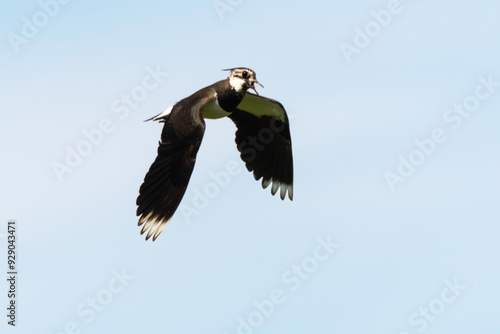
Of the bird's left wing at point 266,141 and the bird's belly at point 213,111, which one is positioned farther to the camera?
the bird's left wing at point 266,141

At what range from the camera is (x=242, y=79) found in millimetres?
19516

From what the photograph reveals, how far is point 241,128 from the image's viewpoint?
20891mm

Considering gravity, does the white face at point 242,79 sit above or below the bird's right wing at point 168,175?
above

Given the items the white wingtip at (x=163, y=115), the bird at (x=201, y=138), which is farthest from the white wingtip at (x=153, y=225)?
the white wingtip at (x=163, y=115)

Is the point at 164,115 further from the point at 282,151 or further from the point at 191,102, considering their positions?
the point at 282,151

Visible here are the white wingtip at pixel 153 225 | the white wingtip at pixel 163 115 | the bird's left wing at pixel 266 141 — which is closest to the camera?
the white wingtip at pixel 153 225

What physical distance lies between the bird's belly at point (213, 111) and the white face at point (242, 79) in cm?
39

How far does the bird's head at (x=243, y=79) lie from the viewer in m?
19.5

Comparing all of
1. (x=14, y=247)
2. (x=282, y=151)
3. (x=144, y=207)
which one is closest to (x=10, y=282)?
(x=14, y=247)

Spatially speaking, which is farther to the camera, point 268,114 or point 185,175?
point 268,114

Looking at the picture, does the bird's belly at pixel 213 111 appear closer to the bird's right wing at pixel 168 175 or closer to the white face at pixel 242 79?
the white face at pixel 242 79

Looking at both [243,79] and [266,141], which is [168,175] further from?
[266,141]

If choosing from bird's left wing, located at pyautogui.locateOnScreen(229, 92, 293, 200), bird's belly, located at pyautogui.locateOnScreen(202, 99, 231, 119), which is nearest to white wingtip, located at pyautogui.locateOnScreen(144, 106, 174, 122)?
bird's belly, located at pyautogui.locateOnScreen(202, 99, 231, 119)

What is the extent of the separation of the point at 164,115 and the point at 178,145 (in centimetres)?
139
